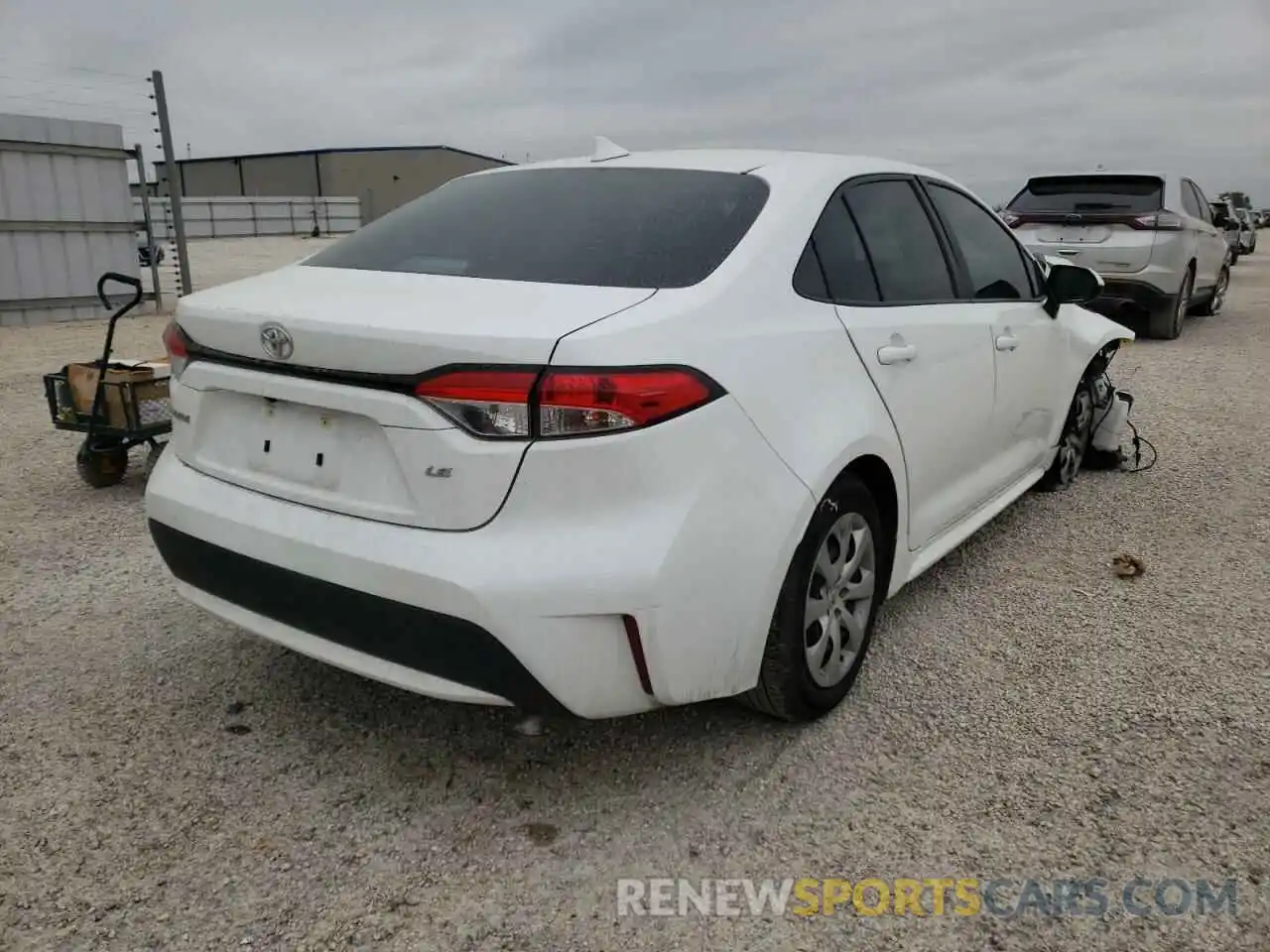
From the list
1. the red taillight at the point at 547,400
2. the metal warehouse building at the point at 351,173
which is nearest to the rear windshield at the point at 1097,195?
the red taillight at the point at 547,400

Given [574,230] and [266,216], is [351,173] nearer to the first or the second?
[266,216]

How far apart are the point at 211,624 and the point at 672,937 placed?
2.12 m

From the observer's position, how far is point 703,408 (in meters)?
2.17

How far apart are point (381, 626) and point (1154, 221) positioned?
9.65 m

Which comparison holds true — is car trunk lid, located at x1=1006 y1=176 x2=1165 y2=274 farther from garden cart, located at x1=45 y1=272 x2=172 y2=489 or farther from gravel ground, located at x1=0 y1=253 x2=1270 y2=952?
garden cart, located at x1=45 y1=272 x2=172 y2=489

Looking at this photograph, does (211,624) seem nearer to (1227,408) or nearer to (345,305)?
(345,305)

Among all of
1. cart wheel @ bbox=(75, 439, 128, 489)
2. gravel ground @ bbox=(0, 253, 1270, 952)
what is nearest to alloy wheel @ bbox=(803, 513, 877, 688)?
gravel ground @ bbox=(0, 253, 1270, 952)

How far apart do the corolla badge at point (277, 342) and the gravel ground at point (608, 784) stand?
3.55 feet

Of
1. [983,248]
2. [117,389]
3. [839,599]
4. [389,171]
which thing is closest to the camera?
[839,599]

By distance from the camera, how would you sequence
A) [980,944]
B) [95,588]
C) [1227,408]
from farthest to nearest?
[1227,408] < [95,588] < [980,944]

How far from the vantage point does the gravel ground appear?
2.08 meters

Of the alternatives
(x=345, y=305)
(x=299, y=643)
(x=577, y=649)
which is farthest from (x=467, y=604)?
(x=345, y=305)

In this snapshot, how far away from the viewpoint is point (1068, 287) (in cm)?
411

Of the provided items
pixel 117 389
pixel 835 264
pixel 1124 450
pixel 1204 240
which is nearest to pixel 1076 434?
pixel 1124 450
